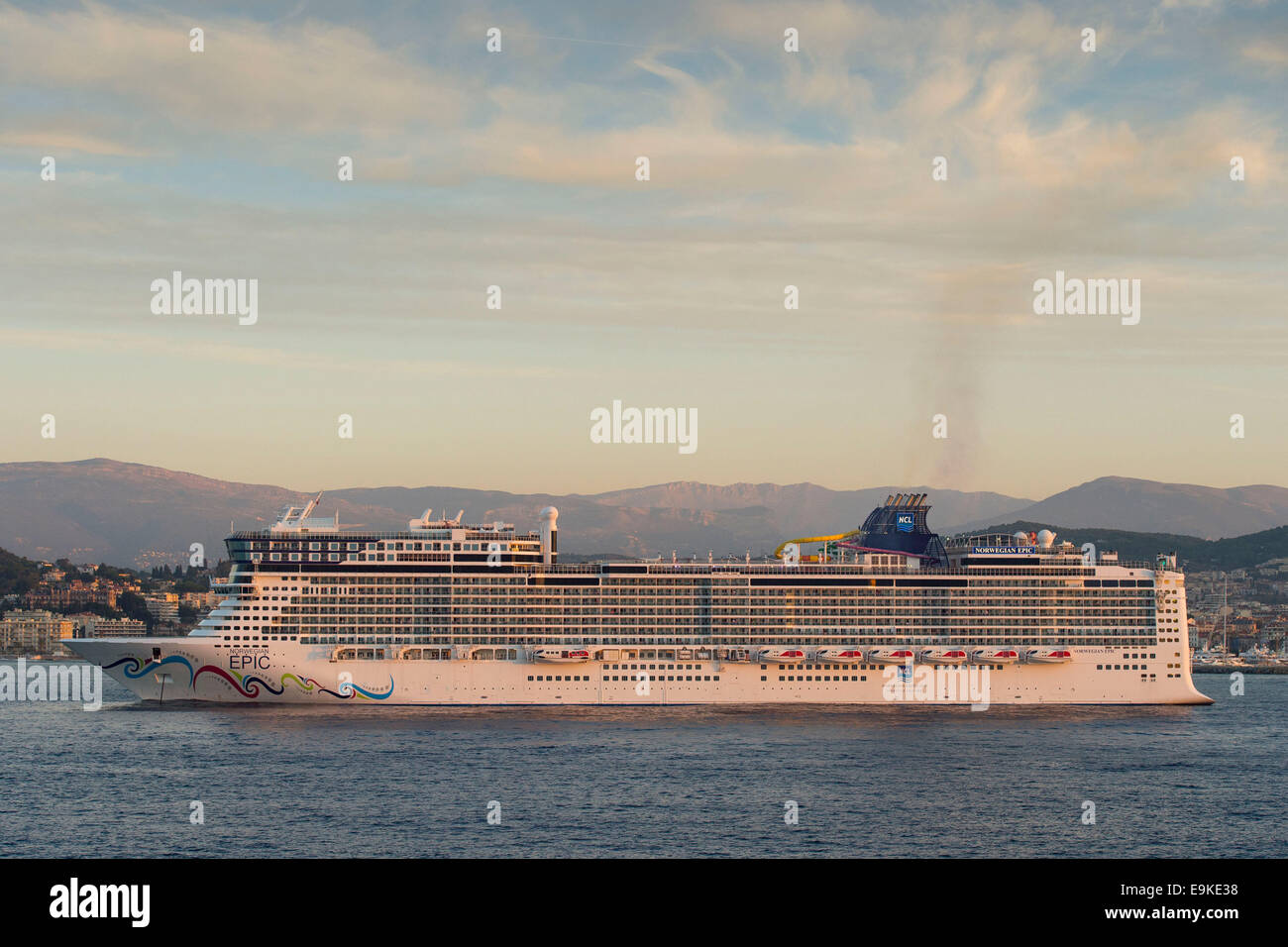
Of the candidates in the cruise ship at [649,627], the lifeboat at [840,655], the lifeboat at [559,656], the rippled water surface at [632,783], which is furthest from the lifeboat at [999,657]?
the lifeboat at [559,656]

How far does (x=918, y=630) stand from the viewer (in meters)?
78.8

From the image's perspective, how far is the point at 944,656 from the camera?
77.9m

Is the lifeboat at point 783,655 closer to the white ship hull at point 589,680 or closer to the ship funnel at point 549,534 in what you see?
the white ship hull at point 589,680

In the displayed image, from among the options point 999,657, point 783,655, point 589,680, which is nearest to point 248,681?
point 589,680

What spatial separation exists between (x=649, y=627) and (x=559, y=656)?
19.8 ft

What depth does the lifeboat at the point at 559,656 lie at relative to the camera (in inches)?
2899

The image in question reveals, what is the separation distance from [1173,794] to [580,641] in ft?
118

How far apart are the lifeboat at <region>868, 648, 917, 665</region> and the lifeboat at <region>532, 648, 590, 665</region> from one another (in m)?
16.8

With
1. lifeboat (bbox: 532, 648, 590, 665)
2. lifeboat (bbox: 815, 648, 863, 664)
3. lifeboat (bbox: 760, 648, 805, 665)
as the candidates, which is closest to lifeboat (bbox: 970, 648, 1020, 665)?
lifeboat (bbox: 815, 648, 863, 664)

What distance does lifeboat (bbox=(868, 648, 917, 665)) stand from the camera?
76812 millimetres

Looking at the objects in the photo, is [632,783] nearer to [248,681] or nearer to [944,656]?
[248,681]

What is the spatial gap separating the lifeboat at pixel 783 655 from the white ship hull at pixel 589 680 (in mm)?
449
